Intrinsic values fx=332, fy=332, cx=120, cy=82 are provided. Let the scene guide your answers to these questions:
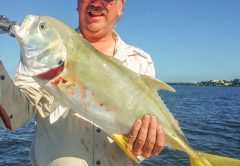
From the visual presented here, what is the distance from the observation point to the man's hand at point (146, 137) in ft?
11.1

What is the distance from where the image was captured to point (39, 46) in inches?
125

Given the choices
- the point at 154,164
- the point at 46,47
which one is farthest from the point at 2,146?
the point at 46,47

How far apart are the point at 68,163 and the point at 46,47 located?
4.69 feet

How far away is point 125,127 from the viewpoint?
340cm

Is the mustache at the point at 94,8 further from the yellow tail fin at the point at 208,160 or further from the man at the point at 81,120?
the yellow tail fin at the point at 208,160

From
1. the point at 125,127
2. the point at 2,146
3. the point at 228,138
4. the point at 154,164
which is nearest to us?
the point at 125,127

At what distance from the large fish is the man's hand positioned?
6 cm

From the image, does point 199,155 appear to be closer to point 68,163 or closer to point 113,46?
point 68,163

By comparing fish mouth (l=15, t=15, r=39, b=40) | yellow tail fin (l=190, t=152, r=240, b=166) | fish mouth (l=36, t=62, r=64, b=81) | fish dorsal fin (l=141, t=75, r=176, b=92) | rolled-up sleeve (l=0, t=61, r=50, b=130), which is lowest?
yellow tail fin (l=190, t=152, r=240, b=166)

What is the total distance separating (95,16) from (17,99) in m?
1.53

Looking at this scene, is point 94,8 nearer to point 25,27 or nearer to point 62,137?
point 25,27

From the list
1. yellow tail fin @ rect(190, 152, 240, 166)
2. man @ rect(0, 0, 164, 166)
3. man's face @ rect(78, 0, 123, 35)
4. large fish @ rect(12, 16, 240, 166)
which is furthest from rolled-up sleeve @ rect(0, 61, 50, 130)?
yellow tail fin @ rect(190, 152, 240, 166)

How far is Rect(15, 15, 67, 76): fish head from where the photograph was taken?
314 centimetres

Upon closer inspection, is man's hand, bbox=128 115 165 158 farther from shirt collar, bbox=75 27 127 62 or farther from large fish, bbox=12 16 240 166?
shirt collar, bbox=75 27 127 62
